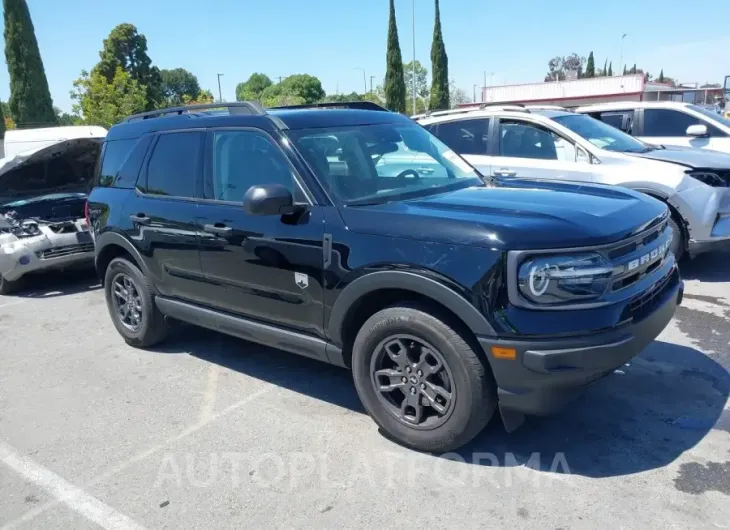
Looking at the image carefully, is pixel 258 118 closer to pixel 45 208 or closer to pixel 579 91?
pixel 45 208

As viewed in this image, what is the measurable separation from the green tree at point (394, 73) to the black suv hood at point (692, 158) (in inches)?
1646

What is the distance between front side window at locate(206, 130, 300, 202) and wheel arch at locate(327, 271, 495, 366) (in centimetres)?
79

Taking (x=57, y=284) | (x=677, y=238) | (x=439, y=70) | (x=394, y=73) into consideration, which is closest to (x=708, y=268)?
(x=677, y=238)

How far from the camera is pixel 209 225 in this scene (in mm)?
4273

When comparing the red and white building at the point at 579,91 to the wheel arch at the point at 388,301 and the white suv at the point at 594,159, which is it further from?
the wheel arch at the point at 388,301

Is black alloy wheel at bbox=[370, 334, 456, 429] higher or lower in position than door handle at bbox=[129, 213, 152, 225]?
lower

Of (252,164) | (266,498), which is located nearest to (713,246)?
(252,164)

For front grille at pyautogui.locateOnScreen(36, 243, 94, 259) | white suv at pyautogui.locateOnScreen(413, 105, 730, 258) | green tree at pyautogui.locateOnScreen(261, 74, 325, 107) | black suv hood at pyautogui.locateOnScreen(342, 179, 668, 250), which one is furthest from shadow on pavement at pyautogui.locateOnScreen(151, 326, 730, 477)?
green tree at pyautogui.locateOnScreen(261, 74, 325, 107)

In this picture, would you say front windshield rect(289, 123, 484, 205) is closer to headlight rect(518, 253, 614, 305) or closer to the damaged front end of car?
headlight rect(518, 253, 614, 305)

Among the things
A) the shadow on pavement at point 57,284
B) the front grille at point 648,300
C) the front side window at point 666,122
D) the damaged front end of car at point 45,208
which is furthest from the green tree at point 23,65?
the front grille at point 648,300

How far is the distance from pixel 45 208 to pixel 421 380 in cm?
705

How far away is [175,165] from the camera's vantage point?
4.73m

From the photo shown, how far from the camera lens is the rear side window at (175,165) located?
454 cm

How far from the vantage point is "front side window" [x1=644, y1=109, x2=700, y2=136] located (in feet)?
30.3
